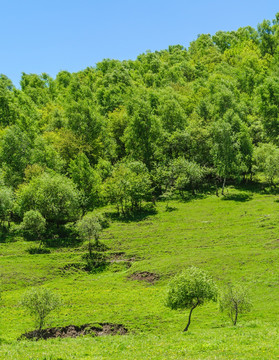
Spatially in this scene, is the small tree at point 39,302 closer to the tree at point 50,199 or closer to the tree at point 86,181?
the tree at point 50,199

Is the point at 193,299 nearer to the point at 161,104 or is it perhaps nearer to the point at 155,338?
the point at 155,338

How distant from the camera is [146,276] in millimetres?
57531

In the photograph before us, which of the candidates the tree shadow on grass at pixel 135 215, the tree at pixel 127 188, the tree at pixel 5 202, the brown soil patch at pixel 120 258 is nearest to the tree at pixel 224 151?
the tree at pixel 127 188

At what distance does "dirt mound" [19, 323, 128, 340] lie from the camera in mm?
39469

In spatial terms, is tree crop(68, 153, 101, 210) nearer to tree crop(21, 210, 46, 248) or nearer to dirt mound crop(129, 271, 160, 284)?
tree crop(21, 210, 46, 248)

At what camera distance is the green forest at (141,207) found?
40312 mm

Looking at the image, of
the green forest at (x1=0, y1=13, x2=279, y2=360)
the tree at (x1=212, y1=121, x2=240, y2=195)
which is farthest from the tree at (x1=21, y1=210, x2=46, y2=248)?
the tree at (x1=212, y1=121, x2=240, y2=195)

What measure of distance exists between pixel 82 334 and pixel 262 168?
2930 inches

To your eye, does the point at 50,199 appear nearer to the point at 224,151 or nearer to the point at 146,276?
the point at 146,276

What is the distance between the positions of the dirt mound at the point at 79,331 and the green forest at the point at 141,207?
3.89ft

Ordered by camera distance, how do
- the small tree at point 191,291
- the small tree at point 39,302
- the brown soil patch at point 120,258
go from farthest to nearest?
the brown soil patch at point 120,258 < the small tree at point 39,302 < the small tree at point 191,291

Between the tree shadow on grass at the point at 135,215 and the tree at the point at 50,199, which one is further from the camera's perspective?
the tree shadow on grass at the point at 135,215

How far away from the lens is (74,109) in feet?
384

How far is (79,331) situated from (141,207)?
54.9 meters
